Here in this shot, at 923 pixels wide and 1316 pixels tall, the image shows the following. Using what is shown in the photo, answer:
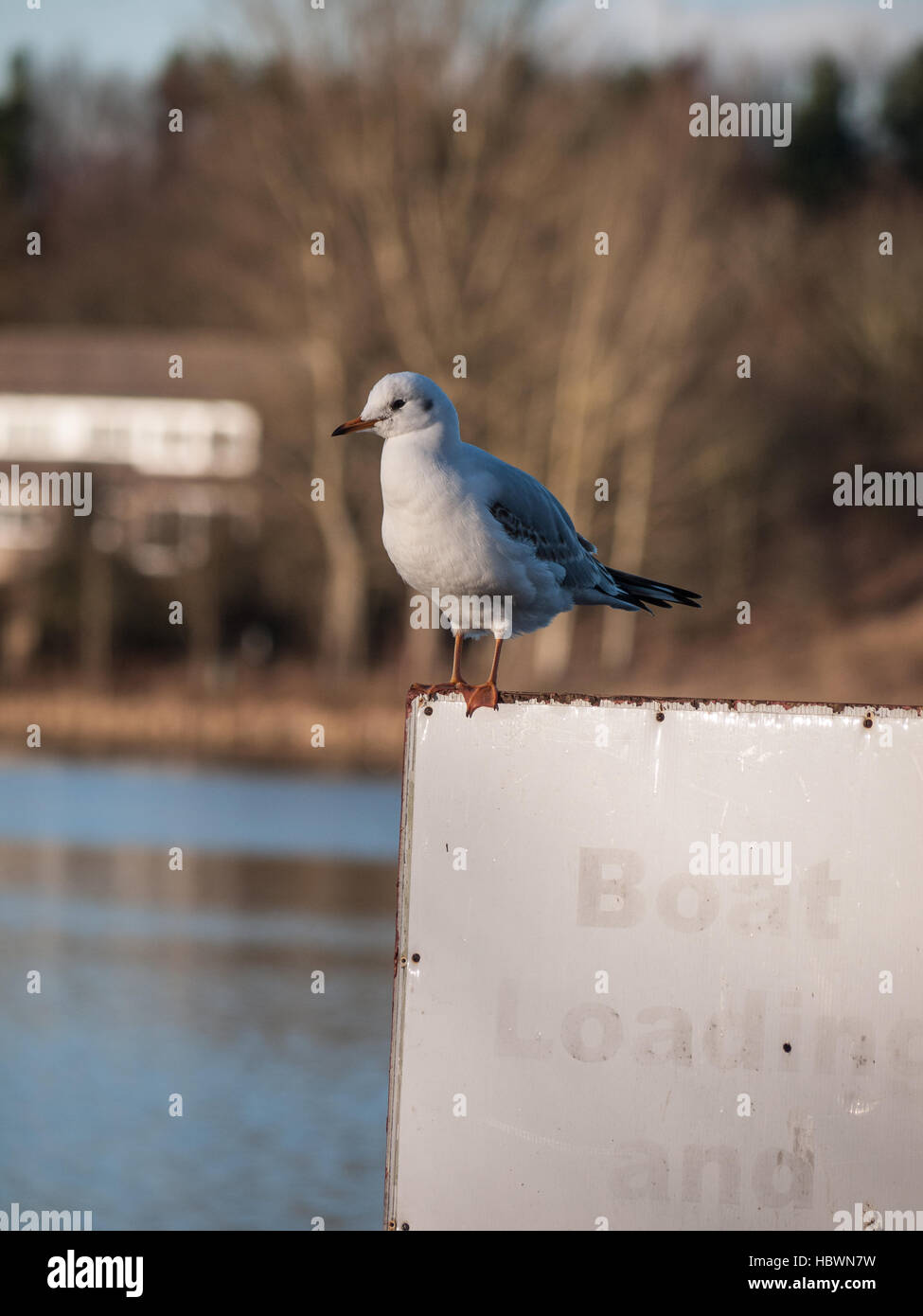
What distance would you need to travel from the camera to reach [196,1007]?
48.6 feet

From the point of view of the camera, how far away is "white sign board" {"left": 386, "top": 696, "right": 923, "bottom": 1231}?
2705 millimetres

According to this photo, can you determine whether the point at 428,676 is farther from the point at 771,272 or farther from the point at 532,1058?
the point at 532,1058

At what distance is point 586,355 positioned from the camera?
1348 inches

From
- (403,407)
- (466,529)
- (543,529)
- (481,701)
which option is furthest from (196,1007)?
(481,701)

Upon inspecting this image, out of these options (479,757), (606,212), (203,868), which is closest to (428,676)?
(606,212)

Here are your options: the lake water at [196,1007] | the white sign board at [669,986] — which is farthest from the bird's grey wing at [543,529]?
the lake water at [196,1007]

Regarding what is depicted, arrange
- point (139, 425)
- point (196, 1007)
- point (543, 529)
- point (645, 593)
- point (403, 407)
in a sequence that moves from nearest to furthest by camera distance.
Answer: point (403, 407)
point (543, 529)
point (645, 593)
point (196, 1007)
point (139, 425)

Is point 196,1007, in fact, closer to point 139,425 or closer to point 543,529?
point 543,529

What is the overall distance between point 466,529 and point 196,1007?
11220 millimetres

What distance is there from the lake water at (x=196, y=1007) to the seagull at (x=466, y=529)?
5742 mm

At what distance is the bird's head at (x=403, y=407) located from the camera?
4047 mm

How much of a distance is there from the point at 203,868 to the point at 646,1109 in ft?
61.5

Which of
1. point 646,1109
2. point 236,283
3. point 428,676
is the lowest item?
point 646,1109

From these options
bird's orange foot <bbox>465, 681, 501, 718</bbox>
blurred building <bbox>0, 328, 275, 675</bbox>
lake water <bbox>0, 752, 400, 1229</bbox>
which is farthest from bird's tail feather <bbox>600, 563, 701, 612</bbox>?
blurred building <bbox>0, 328, 275, 675</bbox>
